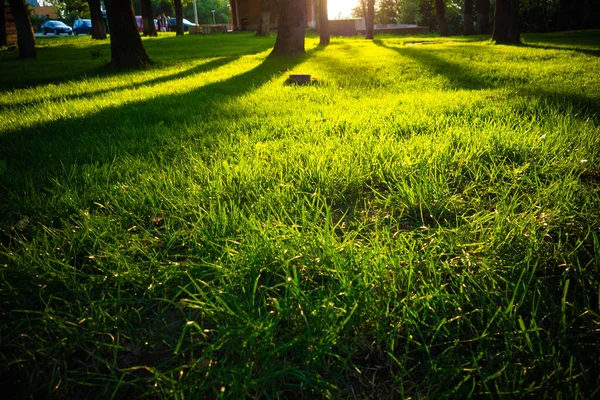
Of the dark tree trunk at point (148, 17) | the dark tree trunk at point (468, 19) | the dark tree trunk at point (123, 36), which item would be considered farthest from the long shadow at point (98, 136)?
the dark tree trunk at point (148, 17)

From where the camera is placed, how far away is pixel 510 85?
5.14m

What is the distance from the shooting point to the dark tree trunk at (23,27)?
11.9 m

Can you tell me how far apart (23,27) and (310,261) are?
641 inches

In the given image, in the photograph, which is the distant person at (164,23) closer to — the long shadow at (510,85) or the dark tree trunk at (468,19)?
the dark tree trunk at (468,19)

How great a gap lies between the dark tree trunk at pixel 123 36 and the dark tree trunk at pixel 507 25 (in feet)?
39.0

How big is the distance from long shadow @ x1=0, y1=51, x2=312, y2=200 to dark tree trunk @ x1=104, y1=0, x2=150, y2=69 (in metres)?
4.76

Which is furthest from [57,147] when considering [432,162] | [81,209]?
[432,162]

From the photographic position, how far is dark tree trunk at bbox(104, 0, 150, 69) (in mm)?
8766

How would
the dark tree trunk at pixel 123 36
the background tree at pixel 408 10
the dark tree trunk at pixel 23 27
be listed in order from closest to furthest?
the dark tree trunk at pixel 123 36 → the dark tree trunk at pixel 23 27 → the background tree at pixel 408 10

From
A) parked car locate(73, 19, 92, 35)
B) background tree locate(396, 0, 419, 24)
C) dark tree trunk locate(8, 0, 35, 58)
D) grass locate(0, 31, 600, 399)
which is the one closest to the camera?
grass locate(0, 31, 600, 399)

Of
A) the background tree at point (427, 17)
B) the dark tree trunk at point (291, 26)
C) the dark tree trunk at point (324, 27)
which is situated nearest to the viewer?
the dark tree trunk at point (291, 26)

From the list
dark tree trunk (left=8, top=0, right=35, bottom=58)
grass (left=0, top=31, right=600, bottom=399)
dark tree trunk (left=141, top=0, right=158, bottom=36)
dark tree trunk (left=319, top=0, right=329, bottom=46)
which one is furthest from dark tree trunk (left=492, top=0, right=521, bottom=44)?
dark tree trunk (left=141, top=0, right=158, bottom=36)

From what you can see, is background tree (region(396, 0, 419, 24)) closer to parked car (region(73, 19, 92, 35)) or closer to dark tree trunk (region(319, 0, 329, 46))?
parked car (region(73, 19, 92, 35))

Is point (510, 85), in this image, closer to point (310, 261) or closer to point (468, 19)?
point (310, 261)
